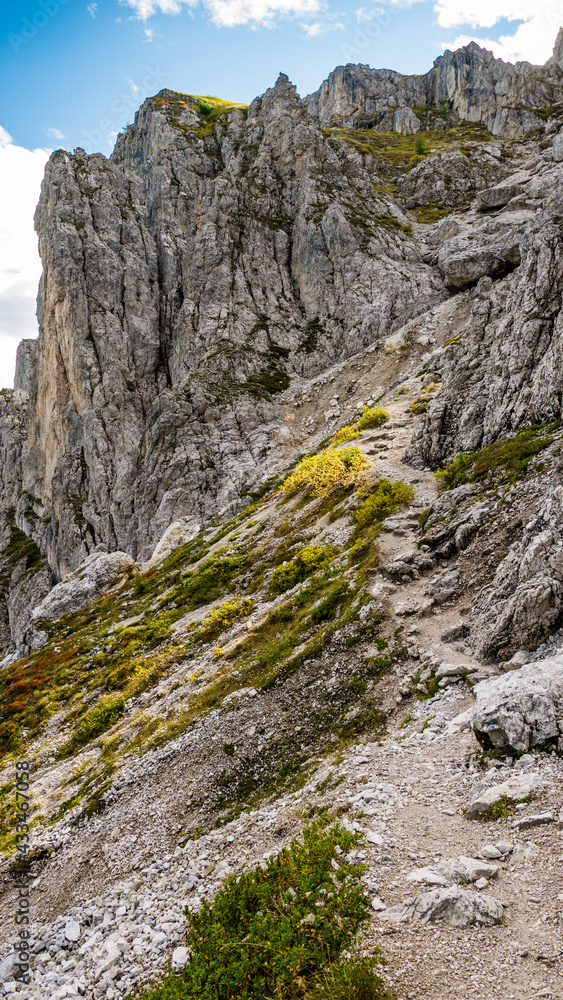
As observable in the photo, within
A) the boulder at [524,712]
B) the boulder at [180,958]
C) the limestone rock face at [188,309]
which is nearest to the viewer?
the boulder at [180,958]

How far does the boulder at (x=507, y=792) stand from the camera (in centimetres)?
912

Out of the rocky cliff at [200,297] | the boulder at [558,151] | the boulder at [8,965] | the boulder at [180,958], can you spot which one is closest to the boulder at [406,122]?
the rocky cliff at [200,297]

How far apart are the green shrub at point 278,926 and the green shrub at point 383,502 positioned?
1758 centimetres

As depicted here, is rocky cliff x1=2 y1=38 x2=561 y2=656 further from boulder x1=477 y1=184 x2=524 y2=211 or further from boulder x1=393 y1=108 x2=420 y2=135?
boulder x1=393 y1=108 x2=420 y2=135

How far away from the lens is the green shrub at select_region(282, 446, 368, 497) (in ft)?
106

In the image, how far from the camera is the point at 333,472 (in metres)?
33.9

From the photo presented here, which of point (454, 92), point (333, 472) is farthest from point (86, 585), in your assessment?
point (454, 92)

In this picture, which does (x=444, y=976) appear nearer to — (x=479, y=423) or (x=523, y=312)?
(x=479, y=423)

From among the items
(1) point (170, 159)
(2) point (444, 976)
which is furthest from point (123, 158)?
(2) point (444, 976)

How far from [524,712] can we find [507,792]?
69.9 inches

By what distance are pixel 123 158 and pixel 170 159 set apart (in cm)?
3337

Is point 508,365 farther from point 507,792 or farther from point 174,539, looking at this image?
point 174,539
